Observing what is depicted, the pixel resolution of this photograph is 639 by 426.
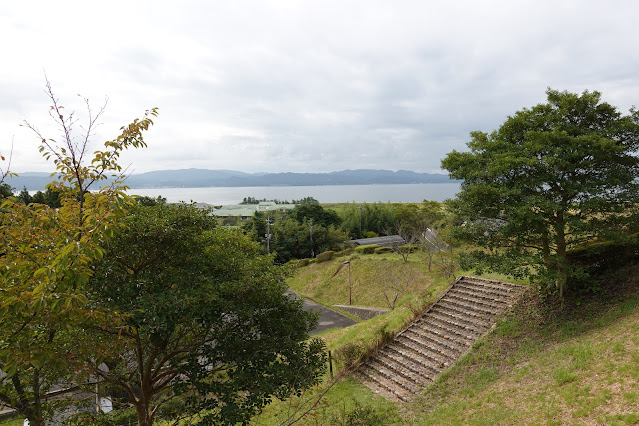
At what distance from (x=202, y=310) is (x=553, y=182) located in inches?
406

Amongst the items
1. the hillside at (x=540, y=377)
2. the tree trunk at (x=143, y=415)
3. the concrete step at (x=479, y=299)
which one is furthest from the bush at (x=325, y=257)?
the tree trunk at (x=143, y=415)

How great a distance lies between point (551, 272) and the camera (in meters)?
10.4

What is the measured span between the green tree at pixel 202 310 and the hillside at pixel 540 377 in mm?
1516

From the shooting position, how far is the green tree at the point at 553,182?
10.1 m

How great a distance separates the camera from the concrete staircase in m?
11.7

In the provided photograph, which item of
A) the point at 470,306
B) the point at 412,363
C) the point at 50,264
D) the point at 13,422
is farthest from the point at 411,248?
the point at 50,264

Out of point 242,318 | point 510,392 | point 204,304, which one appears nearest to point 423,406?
point 510,392

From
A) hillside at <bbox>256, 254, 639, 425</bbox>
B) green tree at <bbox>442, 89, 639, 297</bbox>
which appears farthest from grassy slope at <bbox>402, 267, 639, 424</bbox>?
green tree at <bbox>442, 89, 639, 297</bbox>

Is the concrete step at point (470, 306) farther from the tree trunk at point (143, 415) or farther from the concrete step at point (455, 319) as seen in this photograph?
the tree trunk at point (143, 415)

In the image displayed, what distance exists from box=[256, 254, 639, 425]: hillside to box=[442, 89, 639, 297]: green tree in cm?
144

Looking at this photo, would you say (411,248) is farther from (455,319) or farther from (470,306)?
(455,319)

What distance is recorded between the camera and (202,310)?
5574mm

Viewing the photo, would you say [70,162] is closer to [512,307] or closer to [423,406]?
[423,406]

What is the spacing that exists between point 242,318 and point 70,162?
3944 mm
